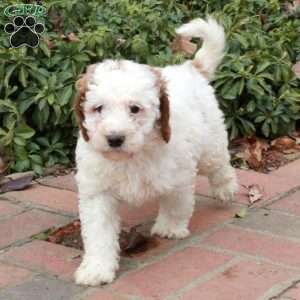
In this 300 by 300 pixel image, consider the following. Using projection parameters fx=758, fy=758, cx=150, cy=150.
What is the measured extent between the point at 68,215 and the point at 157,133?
4.17 ft

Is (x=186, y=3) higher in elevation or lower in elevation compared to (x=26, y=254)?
higher

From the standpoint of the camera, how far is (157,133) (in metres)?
3.89

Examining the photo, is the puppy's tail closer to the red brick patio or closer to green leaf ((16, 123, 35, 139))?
the red brick patio

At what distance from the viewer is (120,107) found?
3609mm

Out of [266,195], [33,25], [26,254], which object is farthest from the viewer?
[33,25]

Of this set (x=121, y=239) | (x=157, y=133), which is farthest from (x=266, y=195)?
(x=157, y=133)

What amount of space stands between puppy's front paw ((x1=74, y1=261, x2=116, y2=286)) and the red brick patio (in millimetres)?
41

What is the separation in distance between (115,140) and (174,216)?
3.34 ft

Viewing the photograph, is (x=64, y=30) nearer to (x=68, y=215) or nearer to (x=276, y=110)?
(x=276, y=110)

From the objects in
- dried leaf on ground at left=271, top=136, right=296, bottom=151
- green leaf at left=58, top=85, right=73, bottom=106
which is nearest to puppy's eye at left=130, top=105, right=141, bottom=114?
green leaf at left=58, top=85, right=73, bottom=106

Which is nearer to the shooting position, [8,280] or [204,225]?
[8,280]

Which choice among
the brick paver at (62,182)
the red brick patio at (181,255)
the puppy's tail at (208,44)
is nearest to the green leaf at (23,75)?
the brick paver at (62,182)

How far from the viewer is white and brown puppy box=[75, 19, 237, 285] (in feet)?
11.9

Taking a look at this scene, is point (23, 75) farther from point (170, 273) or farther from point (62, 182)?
point (170, 273)
